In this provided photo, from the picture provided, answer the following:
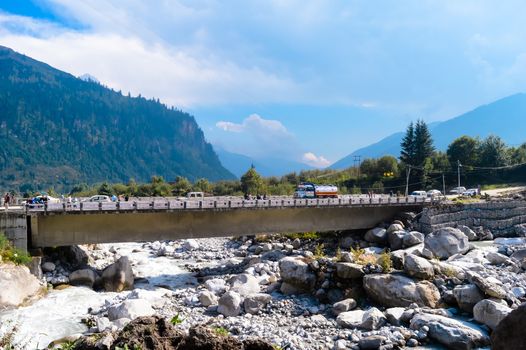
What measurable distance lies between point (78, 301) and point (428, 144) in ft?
295

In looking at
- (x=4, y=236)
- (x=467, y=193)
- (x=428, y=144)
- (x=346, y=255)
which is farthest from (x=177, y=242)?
(x=428, y=144)

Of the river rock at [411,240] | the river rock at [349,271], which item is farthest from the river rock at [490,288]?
the river rock at [411,240]

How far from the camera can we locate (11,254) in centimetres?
2975

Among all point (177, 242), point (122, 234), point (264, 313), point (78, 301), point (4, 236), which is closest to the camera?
point (264, 313)

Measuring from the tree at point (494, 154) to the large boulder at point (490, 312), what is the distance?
3365 inches

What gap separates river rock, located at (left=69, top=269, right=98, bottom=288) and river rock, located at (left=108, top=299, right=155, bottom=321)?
9502mm

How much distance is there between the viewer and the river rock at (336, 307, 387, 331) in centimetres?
1931

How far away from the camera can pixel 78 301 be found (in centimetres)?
2764

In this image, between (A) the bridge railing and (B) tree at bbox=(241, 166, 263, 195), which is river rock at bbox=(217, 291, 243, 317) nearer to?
(A) the bridge railing

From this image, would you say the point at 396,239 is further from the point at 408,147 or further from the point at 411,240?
the point at 408,147

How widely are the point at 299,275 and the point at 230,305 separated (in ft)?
15.5

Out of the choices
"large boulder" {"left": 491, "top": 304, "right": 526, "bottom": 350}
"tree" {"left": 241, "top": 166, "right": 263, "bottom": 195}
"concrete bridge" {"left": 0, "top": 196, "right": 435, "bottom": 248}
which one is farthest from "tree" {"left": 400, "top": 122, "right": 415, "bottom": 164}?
"large boulder" {"left": 491, "top": 304, "right": 526, "bottom": 350}

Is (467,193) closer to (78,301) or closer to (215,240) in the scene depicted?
(215,240)

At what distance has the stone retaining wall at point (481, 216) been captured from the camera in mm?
Answer: 50438
